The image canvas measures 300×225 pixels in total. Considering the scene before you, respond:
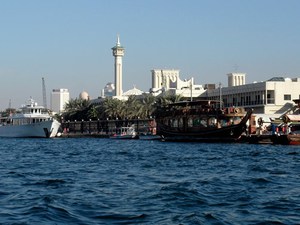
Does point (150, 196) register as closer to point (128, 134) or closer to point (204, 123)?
point (204, 123)

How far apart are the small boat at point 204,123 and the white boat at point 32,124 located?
38.5 meters

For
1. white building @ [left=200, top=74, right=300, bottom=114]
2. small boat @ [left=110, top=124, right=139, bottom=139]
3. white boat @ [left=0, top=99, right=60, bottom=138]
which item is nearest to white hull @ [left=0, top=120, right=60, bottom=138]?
white boat @ [left=0, top=99, right=60, bottom=138]

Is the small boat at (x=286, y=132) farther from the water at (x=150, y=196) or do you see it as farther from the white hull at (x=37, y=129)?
the white hull at (x=37, y=129)

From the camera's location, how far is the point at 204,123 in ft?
279

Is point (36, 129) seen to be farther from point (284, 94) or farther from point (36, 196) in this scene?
point (36, 196)

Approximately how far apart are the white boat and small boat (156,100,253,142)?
38.5 meters

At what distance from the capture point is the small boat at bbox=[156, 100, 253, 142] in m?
80.9

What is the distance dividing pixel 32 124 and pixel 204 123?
52366 mm

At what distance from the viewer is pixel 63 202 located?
21.4 metres

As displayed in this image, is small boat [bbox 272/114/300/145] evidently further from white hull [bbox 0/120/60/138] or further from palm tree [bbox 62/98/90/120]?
palm tree [bbox 62/98/90/120]

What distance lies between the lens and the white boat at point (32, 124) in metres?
127

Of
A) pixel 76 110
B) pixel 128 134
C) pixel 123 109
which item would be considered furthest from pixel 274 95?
pixel 76 110

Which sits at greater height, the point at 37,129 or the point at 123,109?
the point at 123,109

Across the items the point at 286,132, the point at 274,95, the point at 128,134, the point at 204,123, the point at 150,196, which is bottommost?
the point at 150,196
